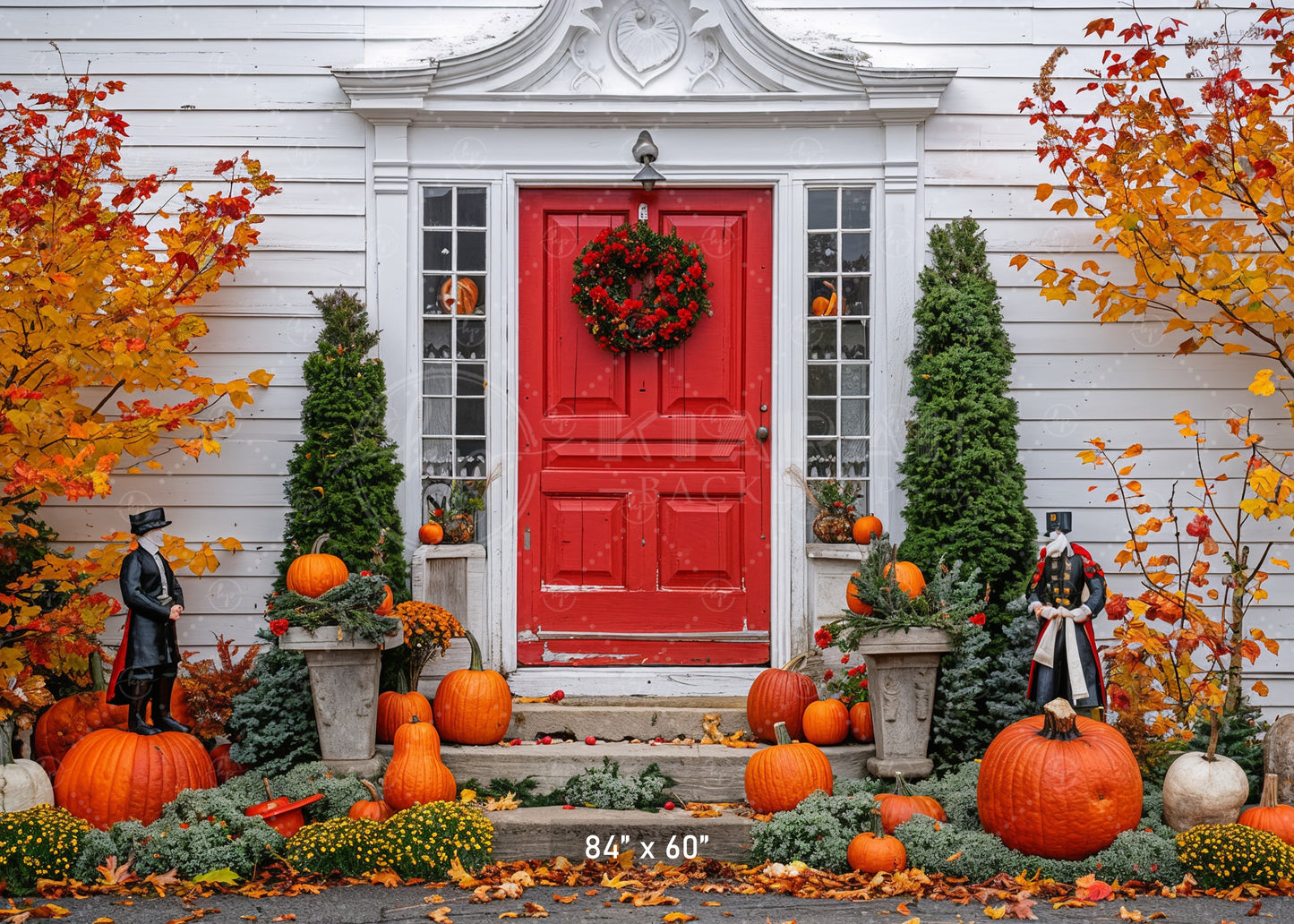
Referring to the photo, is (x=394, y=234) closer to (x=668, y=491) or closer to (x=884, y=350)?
(x=668, y=491)

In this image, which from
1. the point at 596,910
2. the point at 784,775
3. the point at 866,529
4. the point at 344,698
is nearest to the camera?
the point at 596,910

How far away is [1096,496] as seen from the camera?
5.70 metres

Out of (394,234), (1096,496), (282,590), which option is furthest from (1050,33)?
(282,590)

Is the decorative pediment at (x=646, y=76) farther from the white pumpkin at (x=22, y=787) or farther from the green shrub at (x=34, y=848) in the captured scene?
the green shrub at (x=34, y=848)

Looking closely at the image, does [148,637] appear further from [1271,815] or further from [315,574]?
[1271,815]

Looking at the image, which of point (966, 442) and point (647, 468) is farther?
point (647, 468)

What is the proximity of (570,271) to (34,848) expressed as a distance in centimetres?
352

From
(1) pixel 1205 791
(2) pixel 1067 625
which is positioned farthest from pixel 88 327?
(1) pixel 1205 791

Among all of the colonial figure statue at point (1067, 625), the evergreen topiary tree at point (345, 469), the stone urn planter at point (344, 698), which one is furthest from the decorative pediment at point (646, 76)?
the stone urn planter at point (344, 698)

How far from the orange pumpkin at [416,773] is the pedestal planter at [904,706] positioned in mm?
1887

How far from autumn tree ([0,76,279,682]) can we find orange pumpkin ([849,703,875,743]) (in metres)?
3.23

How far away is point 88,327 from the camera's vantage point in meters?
4.98

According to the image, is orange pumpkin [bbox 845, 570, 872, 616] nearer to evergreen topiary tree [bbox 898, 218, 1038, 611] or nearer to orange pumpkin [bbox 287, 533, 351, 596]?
evergreen topiary tree [bbox 898, 218, 1038, 611]

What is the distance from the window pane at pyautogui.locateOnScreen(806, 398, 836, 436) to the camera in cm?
577
